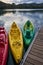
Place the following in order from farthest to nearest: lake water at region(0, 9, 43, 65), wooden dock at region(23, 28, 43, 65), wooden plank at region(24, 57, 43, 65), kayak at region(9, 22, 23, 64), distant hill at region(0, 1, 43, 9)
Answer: distant hill at region(0, 1, 43, 9), lake water at region(0, 9, 43, 65), kayak at region(9, 22, 23, 64), wooden dock at region(23, 28, 43, 65), wooden plank at region(24, 57, 43, 65)

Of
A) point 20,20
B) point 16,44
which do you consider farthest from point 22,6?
point 16,44

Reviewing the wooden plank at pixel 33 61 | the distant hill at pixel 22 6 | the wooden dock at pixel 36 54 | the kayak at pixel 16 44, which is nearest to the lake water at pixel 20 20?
the kayak at pixel 16 44

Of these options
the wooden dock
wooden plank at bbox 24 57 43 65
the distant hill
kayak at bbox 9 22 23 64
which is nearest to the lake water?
kayak at bbox 9 22 23 64

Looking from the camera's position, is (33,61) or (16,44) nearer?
(33,61)

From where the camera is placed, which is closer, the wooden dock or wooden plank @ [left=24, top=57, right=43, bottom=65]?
wooden plank @ [left=24, top=57, right=43, bottom=65]

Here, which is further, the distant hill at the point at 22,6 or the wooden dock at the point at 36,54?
the distant hill at the point at 22,6

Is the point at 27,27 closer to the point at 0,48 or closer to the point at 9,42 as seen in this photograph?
the point at 9,42

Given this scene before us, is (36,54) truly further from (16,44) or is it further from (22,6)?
(22,6)

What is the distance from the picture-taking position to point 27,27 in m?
16.7

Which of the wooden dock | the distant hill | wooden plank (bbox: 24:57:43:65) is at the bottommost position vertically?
the distant hill

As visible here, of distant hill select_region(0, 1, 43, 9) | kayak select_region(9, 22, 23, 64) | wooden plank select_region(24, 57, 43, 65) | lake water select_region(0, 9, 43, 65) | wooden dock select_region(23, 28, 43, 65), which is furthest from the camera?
distant hill select_region(0, 1, 43, 9)

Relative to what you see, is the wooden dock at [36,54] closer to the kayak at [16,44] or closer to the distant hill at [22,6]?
the kayak at [16,44]

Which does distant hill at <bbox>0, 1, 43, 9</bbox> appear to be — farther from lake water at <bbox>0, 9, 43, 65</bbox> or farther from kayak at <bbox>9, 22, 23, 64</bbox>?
kayak at <bbox>9, 22, 23, 64</bbox>

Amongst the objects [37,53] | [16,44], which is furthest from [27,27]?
[37,53]
